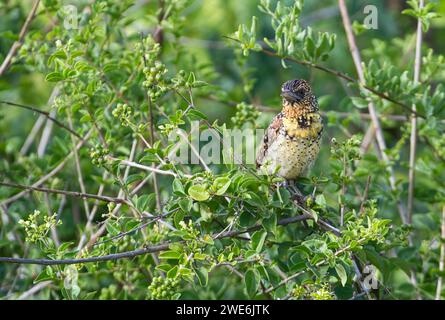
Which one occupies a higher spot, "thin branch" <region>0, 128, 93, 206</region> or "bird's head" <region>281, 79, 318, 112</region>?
"bird's head" <region>281, 79, 318, 112</region>

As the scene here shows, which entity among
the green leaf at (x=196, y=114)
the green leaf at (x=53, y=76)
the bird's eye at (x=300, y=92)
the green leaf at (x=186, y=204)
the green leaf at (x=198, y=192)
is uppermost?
the green leaf at (x=53, y=76)

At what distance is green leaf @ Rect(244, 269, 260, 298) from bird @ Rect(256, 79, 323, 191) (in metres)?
0.85

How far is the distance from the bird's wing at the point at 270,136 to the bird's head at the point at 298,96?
3.8 inches

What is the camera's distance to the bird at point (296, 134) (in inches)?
157

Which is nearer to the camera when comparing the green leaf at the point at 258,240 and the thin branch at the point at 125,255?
the thin branch at the point at 125,255

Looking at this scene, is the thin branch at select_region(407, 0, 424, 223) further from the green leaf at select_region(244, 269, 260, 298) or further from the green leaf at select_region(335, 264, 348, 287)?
the green leaf at select_region(244, 269, 260, 298)

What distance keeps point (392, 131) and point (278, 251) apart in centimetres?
358

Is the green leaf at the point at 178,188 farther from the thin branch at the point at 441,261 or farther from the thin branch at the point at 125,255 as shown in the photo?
the thin branch at the point at 441,261

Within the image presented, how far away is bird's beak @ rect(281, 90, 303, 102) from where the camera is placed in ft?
12.9

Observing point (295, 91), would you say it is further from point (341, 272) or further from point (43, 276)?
point (43, 276)

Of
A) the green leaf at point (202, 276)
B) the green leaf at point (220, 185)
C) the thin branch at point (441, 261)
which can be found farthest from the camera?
the thin branch at point (441, 261)

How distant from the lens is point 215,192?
118 inches

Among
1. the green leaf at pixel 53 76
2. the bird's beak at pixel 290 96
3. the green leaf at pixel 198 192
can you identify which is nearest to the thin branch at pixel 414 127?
the bird's beak at pixel 290 96

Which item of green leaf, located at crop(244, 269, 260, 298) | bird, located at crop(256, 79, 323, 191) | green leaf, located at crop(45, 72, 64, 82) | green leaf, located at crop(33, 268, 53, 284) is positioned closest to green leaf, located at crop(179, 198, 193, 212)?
green leaf, located at crop(244, 269, 260, 298)
